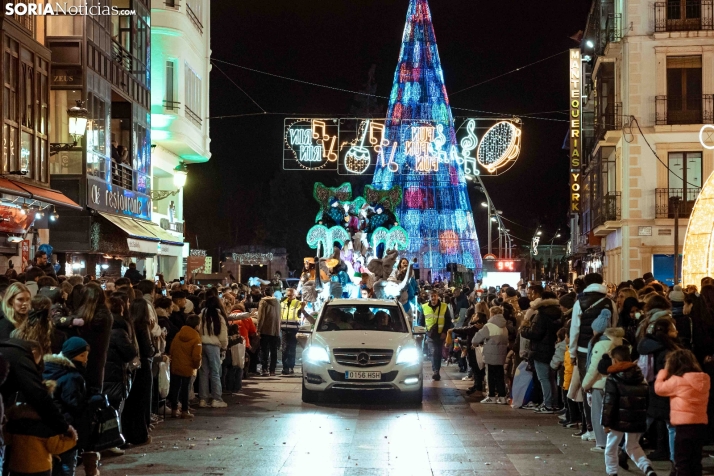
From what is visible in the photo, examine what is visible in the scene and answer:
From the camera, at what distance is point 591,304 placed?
42.5ft

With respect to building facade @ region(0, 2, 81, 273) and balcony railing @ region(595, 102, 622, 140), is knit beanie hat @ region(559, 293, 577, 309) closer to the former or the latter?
building facade @ region(0, 2, 81, 273)

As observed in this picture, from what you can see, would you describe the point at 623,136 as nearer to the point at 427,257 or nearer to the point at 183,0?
the point at 183,0

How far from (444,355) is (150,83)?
1287 cm

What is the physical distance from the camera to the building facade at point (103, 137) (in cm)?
2533

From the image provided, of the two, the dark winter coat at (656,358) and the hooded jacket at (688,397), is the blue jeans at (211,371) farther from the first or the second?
the hooded jacket at (688,397)

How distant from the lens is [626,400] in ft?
32.4

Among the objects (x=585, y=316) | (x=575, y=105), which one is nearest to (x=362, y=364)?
(x=585, y=316)

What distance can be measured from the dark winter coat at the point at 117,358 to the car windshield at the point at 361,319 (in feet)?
21.5

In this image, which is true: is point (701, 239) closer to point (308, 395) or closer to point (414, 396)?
point (414, 396)

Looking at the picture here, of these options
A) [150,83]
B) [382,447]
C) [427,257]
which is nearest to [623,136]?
[150,83]

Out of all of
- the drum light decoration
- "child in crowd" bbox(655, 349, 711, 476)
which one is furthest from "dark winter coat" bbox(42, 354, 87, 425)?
the drum light decoration

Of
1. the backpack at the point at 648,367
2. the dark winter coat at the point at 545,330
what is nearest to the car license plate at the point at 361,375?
the dark winter coat at the point at 545,330

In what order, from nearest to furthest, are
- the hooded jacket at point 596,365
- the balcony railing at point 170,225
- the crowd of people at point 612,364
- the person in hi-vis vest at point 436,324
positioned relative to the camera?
the crowd of people at point 612,364
the hooded jacket at point 596,365
the person in hi-vis vest at point 436,324
the balcony railing at point 170,225

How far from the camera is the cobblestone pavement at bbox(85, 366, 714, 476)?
10711 mm
